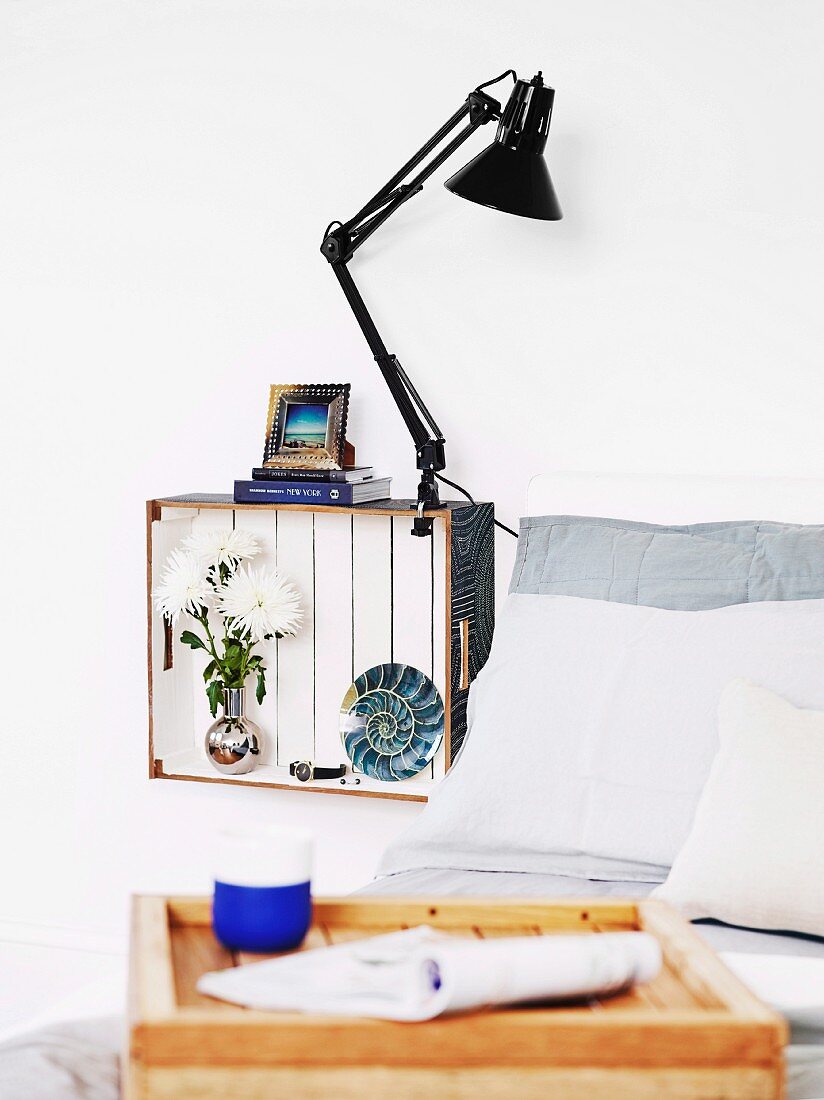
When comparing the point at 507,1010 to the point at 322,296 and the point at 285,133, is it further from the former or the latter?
the point at 285,133

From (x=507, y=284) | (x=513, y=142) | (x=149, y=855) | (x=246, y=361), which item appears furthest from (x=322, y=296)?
(x=149, y=855)

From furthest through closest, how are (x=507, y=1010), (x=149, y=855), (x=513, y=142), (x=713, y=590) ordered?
(x=149, y=855) < (x=513, y=142) < (x=713, y=590) < (x=507, y=1010)

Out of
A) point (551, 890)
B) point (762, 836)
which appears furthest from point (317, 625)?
point (762, 836)

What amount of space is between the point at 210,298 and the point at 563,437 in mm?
837

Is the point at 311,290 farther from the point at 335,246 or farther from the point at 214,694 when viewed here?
the point at 214,694

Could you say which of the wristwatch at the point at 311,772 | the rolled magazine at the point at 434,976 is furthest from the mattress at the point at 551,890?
the wristwatch at the point at 311,772

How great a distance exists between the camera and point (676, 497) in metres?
2.05

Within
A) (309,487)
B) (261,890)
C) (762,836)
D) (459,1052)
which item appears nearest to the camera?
(459,1052)

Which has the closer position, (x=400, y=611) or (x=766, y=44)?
(x=766, y=44)

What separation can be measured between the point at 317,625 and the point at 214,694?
259 mm

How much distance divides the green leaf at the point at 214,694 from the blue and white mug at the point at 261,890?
148 centimetres

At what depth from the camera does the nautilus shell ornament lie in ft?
7.73

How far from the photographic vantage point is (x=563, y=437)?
91.7 inches

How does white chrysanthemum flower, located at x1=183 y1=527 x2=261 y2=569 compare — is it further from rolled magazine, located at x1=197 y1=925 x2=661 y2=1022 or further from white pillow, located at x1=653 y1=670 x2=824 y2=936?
rolled magazine, located at x1=197 y1=925 x2=661 y2=1022
